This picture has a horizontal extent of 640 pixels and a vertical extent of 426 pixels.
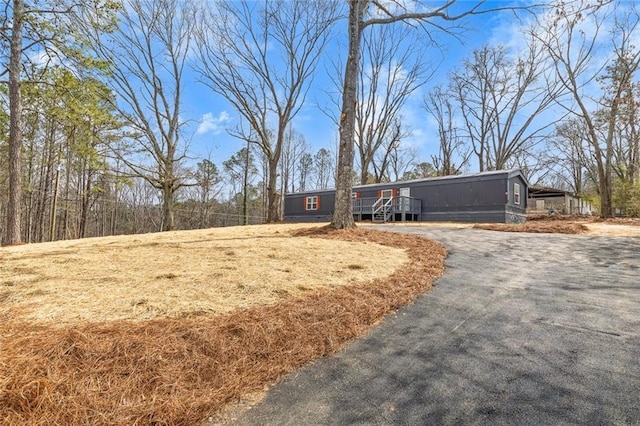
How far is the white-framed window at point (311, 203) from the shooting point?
20828mm

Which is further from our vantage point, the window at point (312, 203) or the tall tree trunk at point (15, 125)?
the window at point (312, 203)

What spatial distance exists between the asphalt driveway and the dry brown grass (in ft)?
3.55

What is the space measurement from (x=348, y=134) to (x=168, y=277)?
6.34m

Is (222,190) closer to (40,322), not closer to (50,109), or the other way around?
(50,109)

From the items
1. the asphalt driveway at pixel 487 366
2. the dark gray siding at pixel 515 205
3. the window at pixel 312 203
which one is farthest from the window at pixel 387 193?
the asphalt driveway at pixel 487 366

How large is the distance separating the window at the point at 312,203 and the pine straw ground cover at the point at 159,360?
17.8 m

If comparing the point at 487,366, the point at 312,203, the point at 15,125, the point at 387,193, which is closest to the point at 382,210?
the point at 387,193

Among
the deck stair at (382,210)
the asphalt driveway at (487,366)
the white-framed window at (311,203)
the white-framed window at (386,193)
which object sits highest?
the white-framed window at (386,193)

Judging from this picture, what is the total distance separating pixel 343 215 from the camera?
8.20 m

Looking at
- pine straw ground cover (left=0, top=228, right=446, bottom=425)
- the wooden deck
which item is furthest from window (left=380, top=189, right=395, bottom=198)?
pine straw ground cover (left=0, top=228, right=446, bottom=425)

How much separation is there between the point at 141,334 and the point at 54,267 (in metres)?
2.68

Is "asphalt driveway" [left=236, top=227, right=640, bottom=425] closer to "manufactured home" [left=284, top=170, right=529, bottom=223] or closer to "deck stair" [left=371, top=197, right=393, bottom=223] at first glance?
"manufactured home" [left=284, top=170, right=529, bottom=223]

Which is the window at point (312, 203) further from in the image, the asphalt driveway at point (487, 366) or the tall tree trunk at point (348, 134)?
the asphalt driveway at point (487, 366)

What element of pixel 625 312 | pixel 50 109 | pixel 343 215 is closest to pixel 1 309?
pixel 625 312
